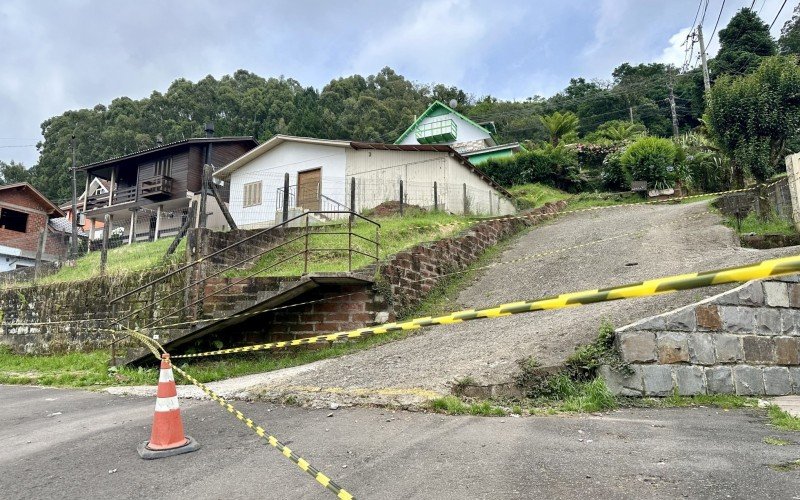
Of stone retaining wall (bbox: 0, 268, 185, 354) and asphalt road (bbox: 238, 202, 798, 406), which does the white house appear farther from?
stone retaining wall (bbox: 0, 268, 185, 354)

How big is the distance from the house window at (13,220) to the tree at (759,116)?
35968mm

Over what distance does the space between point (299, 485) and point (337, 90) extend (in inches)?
2109

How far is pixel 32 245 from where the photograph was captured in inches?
1049

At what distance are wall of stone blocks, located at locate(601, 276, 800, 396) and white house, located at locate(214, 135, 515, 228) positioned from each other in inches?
439

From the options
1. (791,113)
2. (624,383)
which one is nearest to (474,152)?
(791,113)

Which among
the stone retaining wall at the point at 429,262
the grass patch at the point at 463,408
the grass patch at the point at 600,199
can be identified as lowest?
the grass patch at the point at 463,408

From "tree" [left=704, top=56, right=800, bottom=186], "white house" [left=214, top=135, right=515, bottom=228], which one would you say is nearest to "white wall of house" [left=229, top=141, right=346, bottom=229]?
"white house" [left=214, top=135, right=515, bottom=228]

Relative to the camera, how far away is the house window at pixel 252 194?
21.0 m

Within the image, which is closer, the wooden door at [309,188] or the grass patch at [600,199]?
the wooden door at [309,188]

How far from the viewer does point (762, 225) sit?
10.3 metres

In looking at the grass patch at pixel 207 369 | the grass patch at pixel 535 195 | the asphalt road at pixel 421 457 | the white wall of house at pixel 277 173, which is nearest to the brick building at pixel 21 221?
the white wall of house at pixel 277 173

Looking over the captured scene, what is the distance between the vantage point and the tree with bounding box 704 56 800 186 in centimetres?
1205

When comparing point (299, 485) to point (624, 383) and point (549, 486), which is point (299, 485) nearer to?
point (549, 486)

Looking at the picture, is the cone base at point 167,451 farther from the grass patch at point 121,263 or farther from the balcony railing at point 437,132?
the balcony railing at point 437,132
